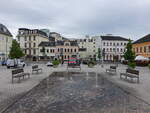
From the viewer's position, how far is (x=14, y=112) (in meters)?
4.70

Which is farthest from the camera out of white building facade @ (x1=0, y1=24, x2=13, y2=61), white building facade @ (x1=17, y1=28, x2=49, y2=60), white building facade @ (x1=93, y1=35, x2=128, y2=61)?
white building facade @ (x1=93, y1=35, x2=128, y2=61)

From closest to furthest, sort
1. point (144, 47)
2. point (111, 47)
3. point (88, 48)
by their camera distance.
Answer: point (144, 47) → point (111, 47) → point (88, 48)

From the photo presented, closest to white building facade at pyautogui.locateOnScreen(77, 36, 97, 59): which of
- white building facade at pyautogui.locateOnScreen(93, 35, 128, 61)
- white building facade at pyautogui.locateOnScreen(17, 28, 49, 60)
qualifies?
white building facade at pyautogui.locateOnScreen(93, 35, 128, 61)

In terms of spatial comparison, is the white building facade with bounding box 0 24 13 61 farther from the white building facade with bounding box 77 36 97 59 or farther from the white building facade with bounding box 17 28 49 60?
the white building facade with bounding box 77 36 97 59

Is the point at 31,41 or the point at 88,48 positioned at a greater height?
the point at 31,41

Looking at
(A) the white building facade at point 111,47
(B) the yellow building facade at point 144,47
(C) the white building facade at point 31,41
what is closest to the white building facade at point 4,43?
(C) the white building facade at point 31,41

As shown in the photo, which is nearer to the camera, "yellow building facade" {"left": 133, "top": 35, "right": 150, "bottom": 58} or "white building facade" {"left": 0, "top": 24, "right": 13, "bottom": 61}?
"yellow building facade" {"left": 133, "top": 35, "right": 150, "bottom": 58}

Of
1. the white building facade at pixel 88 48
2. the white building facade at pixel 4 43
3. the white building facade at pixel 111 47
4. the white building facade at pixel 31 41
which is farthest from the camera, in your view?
the white building facade at pixel 88 48

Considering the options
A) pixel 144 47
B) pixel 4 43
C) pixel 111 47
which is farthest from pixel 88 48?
pixel 4 43

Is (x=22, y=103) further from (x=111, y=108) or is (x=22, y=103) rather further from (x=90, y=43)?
(x=90, y=43)

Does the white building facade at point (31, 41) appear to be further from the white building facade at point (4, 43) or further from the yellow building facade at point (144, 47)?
the yellow building facade at point (144, 47)

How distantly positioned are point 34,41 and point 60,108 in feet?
A: 183

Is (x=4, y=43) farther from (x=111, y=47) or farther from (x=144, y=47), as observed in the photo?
(x=111, y=47)

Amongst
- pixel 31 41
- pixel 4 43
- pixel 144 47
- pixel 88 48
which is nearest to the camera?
pixel 144 47
